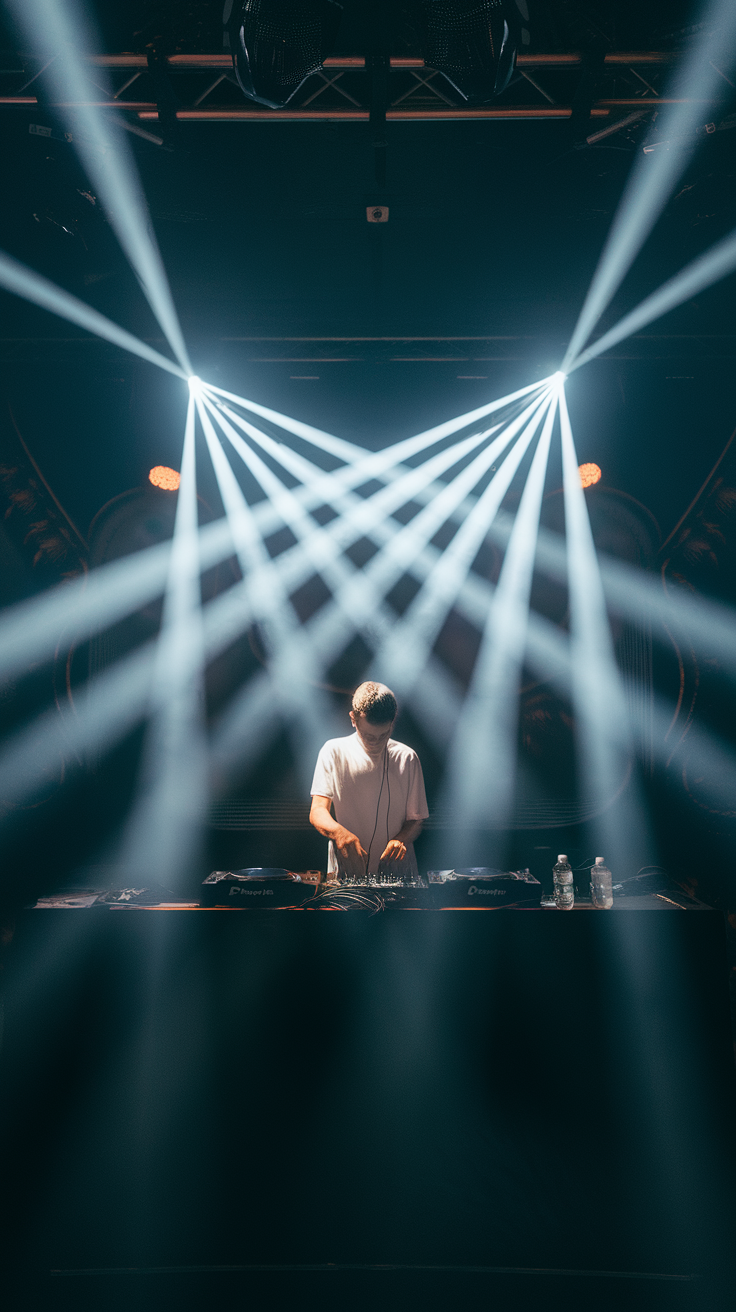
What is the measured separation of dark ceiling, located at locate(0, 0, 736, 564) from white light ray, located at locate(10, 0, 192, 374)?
0.09 m

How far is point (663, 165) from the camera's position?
3.06m

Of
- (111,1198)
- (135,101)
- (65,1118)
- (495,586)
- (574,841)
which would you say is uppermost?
(135,101)

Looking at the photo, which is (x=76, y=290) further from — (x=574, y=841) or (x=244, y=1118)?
(x=574, y=841)

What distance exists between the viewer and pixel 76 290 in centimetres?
399

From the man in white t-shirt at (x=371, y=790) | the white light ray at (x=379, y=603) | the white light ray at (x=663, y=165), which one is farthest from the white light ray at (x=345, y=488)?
the man in white t-shirt at (x=371, y=790)

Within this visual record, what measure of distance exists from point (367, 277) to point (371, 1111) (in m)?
4.19

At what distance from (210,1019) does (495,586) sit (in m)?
3.26

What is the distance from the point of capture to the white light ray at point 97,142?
8.37 feet

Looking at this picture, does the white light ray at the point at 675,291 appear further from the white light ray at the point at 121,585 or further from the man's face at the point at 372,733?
the man's face at the point at 372,733

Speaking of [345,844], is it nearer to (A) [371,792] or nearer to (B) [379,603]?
(A) [371,792]

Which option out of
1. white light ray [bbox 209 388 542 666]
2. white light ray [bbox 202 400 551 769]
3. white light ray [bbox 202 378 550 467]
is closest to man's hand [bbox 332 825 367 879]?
white light ray [bbox 202 400 551 769]

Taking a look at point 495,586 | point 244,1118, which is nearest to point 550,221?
point 495,586

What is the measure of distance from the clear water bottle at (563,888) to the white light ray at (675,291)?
3262 mm

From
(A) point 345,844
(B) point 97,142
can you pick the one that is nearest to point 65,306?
(B) point 97,142
